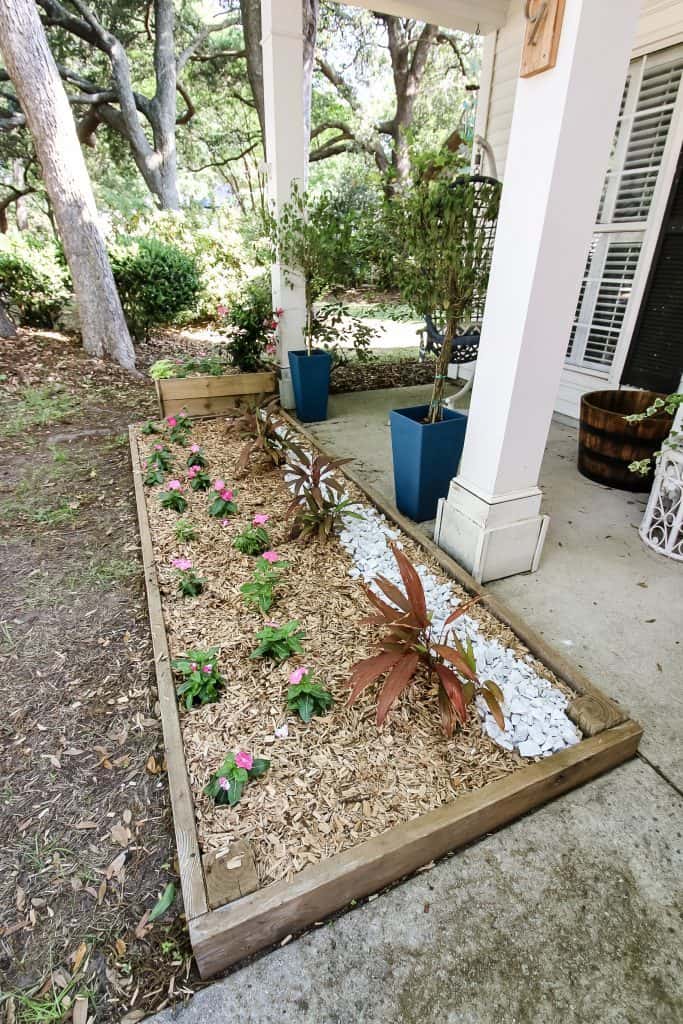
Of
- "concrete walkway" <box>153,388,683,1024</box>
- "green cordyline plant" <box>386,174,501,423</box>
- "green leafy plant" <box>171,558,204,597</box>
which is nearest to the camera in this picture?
"concrete walkway" <box>153,388,683,1024</box>

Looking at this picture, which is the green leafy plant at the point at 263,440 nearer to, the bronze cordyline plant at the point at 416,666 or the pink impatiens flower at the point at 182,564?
the pink impatiens flower at the point at 182,564

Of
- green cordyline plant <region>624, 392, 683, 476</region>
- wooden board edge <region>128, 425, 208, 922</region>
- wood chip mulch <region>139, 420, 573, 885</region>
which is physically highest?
green cordyline plant <region>624, 392, 683, 476</region>

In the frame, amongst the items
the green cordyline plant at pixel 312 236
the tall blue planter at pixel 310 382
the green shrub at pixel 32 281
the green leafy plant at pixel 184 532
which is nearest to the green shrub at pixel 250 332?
the tall blue planter at pixel 310 382

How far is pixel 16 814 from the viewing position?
1306 millimetres

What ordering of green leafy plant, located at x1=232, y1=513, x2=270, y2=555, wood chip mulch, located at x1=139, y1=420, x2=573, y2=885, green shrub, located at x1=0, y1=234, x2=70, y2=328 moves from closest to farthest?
wood chip mulch, located at x1=139, y1=420, x2=573, y2=885 < green leafy plant, located at x1=232, y1=513, x2=270, y2=555 < green shrub, located at x1=0, y1=234, x2=70, y2=328

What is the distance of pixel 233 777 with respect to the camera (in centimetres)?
125

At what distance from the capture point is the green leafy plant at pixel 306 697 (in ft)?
4.80

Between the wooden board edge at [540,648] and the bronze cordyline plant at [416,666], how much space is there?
0.80 feet

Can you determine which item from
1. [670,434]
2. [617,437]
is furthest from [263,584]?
[617,437]

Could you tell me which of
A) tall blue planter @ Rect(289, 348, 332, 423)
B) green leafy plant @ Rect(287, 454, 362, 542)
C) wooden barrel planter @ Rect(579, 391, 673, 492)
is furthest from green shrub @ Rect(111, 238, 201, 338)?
wooden barrel planter @ Rect(579, 391, 673, 492)

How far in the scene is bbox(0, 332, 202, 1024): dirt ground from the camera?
102cm

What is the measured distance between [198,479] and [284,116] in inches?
99.0

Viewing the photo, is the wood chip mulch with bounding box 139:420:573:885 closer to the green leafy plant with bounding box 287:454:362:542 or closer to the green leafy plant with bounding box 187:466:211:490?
the green leafy plant with bounding box 287:454:362:542

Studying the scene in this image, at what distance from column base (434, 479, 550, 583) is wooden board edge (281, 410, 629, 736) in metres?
0.08
